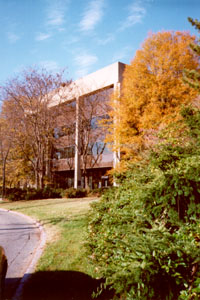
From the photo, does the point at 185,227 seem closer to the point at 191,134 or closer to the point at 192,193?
the point at 192,193

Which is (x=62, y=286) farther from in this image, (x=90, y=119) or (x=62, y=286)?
(x=90, y=119)

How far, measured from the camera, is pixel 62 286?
4.51 meters

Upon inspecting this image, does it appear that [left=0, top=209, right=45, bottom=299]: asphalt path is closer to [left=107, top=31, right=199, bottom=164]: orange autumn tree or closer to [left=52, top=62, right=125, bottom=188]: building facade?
[left=107, top=31, right=199, bottom=164]: orange autumn tree

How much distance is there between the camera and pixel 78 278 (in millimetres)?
4758

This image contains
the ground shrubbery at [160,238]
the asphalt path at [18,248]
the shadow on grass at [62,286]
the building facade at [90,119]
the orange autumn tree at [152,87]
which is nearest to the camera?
the ground shrubbery at [160,238]

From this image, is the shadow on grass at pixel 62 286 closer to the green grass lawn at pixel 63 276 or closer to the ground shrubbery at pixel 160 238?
the green grass lawn at pixel 63 276

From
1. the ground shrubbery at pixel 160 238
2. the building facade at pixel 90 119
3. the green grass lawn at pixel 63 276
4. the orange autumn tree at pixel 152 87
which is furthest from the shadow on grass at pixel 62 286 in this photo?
the building facade at pixel 90 119

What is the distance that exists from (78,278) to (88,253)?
82 centimetres

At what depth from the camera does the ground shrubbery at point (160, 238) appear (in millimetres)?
2879

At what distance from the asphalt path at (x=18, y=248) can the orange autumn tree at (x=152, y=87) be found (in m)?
10.4

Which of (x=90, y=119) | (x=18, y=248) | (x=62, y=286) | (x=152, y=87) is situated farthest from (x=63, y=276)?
(x=90, y=119)

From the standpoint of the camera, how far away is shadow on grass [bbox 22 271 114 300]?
4156 mm

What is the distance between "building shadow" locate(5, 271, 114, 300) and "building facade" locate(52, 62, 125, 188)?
24.7 m

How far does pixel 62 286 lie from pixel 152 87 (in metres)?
17.6
